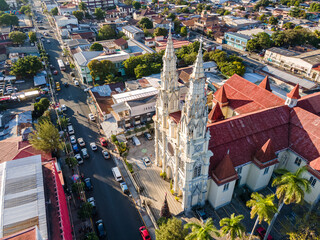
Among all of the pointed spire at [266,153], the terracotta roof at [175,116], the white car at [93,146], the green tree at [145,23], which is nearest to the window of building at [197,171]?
the terracotta roof at [175,116]

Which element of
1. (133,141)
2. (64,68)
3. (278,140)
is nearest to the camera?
(278,140)

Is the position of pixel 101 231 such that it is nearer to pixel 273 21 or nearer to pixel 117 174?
pixel 117 174

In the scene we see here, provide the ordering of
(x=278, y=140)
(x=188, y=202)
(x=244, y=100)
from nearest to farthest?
(x=188, y=202), (x=278, y=140), (x=244, y=100)

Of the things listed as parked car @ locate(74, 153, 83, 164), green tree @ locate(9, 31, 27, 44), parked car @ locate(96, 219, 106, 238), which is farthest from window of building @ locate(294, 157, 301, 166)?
green tree @ locate(9, 31, 27, 44)

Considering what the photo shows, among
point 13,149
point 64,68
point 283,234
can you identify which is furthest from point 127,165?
point 64,68

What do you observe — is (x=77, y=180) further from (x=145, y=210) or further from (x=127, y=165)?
(x=145, y=210)

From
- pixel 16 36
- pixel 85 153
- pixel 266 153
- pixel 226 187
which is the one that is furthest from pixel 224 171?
pixel 16 36

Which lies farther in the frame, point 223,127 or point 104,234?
point 223,127

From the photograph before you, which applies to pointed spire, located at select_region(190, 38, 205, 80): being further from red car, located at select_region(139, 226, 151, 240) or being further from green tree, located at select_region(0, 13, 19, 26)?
green tree, located at select_region(0, 13, 19, 26)
